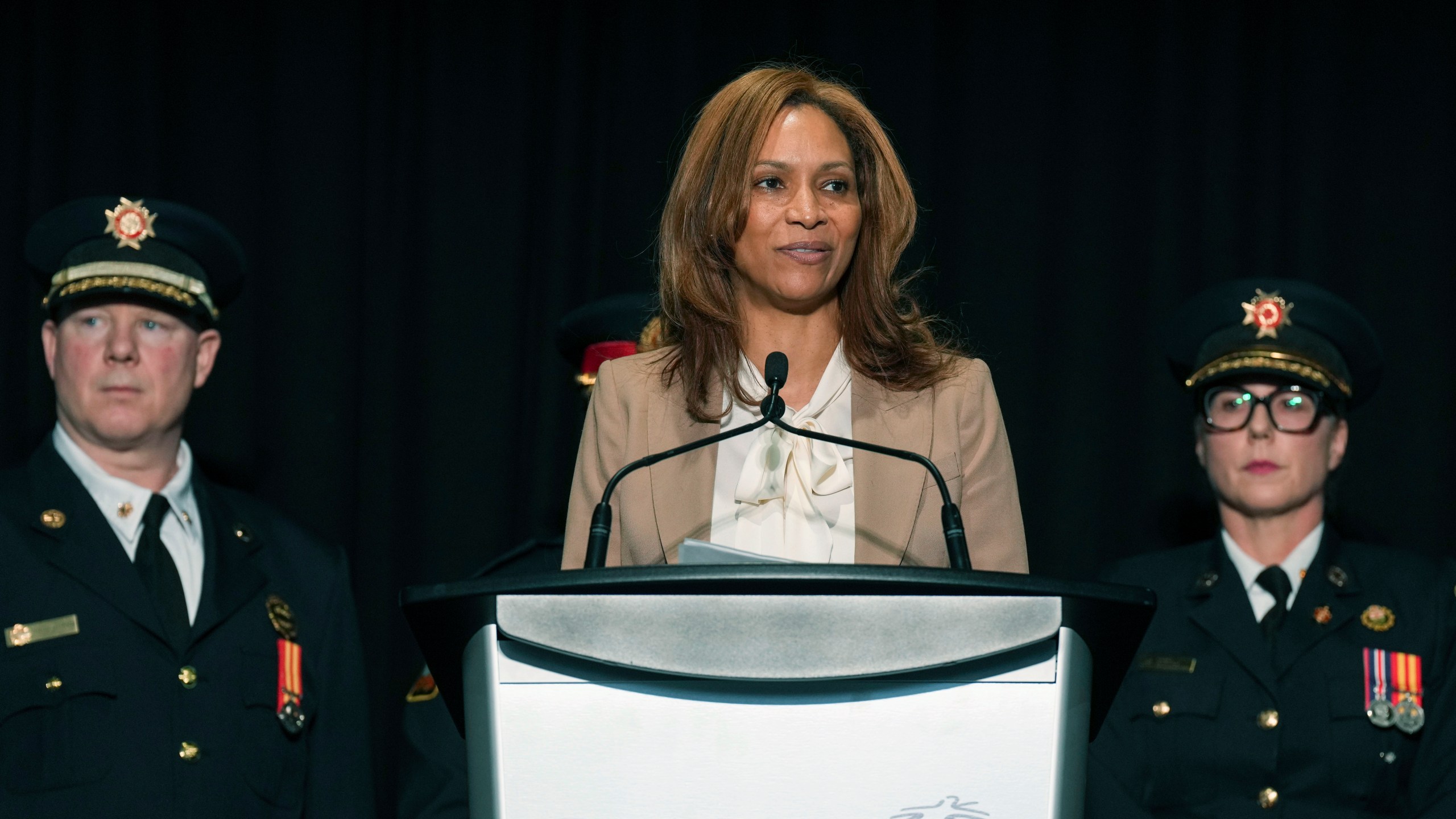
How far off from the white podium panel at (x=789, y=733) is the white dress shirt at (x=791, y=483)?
58 centimetres

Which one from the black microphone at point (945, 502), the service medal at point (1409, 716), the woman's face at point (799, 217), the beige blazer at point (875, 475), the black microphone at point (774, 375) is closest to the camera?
the black microphone at point (945, 502)

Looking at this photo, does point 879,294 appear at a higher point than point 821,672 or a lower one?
higher

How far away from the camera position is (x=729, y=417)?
1492 mm

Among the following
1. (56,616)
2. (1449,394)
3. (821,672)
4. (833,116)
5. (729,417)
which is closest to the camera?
(821,672)

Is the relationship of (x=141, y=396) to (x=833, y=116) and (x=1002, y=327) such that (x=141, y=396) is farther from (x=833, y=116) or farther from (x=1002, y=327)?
(x=1002, y=327)

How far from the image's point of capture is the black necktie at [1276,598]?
2.29 metres

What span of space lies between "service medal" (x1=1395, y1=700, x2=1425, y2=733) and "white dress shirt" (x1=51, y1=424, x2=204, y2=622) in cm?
185

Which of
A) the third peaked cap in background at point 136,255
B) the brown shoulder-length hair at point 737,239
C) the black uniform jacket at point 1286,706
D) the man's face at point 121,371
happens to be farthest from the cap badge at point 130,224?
the black uniform jacket at point 1286,706

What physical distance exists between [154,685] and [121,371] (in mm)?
489

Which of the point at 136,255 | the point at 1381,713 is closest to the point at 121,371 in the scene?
the point at 136,255

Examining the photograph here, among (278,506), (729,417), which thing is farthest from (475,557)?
(729,417)

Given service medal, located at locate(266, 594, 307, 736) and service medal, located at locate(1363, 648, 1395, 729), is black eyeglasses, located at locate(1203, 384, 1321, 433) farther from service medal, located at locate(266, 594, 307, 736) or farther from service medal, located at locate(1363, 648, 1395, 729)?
service medal, located at locate(266, 594, 307, 736)

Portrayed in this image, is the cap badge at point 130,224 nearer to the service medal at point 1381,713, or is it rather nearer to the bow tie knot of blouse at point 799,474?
the bow tie knot of blouse at point 799,474

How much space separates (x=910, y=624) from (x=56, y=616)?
1.58 metres
